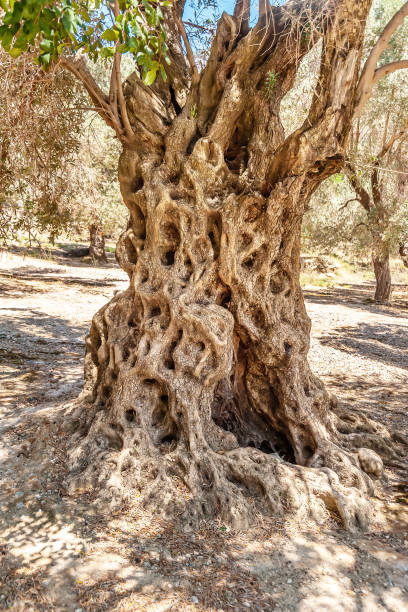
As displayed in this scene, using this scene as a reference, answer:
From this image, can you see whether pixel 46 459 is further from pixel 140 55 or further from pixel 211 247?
pixel 140 55

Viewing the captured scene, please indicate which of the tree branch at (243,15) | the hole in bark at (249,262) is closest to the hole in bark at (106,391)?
the hole in bark at (249,262)

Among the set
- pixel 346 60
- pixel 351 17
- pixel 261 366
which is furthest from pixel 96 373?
pixel 351 17

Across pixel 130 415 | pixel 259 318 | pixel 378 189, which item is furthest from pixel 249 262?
pixel 378 189

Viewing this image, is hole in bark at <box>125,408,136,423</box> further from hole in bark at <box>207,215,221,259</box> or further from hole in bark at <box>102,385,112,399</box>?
hole in bark at <box>207,215,221,259</box>

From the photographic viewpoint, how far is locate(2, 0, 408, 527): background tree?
4.41 meters

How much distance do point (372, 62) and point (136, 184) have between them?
2.97 metres

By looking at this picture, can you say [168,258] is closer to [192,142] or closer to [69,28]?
[192,142]

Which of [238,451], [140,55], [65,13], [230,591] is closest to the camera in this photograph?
[65,13]

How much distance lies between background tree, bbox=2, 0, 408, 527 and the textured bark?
0.06 feet

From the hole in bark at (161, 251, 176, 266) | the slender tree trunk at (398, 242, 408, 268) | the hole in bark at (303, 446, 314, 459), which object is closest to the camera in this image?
the hole in bark at (303, 446, 314, 459)

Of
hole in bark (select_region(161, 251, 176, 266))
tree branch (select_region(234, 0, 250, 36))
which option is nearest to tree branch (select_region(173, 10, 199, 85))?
tree branch (select_region(234, 0, 250, 36))

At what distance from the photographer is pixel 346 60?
15.4 ft

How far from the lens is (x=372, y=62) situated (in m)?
5.00

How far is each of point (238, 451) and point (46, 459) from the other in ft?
6.28
